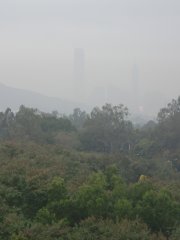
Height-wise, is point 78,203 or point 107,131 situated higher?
point 107,131

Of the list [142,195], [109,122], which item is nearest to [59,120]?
[109,122]

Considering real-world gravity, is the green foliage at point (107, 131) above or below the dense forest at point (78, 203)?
above

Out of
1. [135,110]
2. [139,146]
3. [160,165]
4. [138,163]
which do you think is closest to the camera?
[138,163]

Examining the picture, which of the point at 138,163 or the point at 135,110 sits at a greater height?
the point at 135,110

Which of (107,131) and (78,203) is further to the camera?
(107,131)

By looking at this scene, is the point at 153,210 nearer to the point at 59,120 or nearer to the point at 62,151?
the point at 62,151

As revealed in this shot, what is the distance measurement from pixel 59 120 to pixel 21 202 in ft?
92.4

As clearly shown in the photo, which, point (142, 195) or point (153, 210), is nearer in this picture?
point (153, 210)

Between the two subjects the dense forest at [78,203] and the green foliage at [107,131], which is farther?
the green foliage at [107,131]

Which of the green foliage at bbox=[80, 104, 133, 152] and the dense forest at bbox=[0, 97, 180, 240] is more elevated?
the green foliage at bbox=[80, 104, 133, 152]

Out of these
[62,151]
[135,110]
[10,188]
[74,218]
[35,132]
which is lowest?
[74,218]

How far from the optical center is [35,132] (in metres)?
31.3

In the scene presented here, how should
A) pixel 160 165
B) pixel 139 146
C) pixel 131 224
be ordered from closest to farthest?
1. pixel 131 224
2. pixel 160 165
3. pixel 139 146

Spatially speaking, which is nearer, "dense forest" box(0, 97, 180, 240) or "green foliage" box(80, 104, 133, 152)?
"dense forest" box(0, 97, 180, 240)
